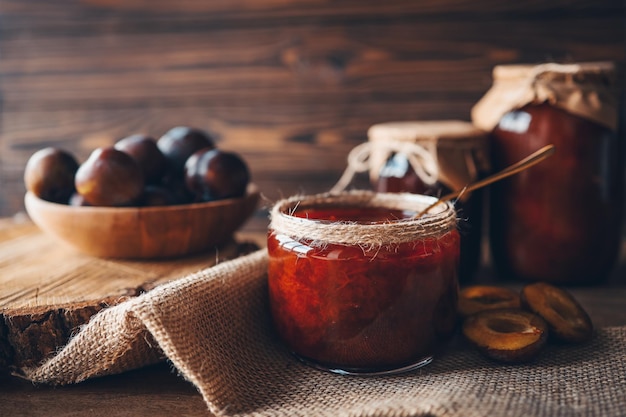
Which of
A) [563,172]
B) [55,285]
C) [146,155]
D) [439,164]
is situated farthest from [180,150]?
[563,172]

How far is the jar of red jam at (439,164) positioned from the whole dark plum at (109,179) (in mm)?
431

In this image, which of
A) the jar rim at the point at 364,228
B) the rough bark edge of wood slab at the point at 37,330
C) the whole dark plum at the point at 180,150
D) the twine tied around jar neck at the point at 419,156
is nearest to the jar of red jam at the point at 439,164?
the twine tied around jar neck at the point at 419,156

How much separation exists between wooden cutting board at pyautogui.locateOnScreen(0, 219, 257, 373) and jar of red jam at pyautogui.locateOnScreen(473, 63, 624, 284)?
50cm

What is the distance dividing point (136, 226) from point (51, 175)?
0.66 ft

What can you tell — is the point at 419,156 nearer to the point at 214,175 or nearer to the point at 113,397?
the point at 214,175

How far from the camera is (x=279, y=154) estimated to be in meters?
1.46

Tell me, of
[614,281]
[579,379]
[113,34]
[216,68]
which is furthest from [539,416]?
[113,34]

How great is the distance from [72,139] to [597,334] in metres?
1.30

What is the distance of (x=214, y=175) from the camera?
967 mm

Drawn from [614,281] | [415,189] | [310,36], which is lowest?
[614,281]

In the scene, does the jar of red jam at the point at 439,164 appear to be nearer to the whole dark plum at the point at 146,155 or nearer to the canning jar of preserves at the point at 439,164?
the canning jar of preserves at the point at 439,164

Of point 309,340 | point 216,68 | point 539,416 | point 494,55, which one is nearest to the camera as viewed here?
point 539,416

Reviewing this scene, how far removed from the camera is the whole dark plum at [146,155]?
995 millimetres

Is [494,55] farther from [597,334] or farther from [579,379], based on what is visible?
[579,379]
